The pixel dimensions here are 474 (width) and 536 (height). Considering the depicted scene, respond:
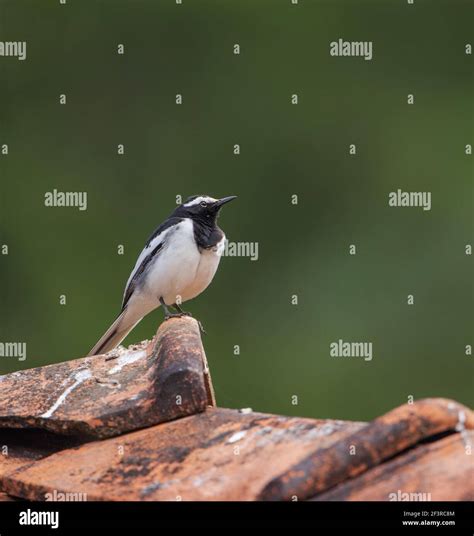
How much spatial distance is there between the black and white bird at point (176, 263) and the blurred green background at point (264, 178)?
8.24 m

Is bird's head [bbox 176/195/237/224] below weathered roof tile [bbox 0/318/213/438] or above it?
above

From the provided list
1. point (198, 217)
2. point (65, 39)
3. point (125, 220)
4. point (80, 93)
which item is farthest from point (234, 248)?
point (198, 217)

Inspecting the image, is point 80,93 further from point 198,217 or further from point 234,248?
point 198,217

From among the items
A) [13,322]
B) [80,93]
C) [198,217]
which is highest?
[80,93]

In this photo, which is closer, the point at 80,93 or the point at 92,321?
the point at 92,321

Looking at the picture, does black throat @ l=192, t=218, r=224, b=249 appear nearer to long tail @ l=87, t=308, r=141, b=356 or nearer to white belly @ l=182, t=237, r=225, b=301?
white belly @ l=182, t=237, r=225, b=301

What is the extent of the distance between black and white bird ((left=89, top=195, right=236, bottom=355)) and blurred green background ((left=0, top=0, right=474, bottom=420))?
824 cm

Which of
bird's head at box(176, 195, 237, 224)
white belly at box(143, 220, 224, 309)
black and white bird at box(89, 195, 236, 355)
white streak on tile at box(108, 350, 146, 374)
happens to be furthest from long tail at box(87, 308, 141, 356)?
white streak on tile at box(108, 350, 146, 374)

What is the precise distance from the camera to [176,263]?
29.5 feet

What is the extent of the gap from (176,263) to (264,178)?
13.7 metres

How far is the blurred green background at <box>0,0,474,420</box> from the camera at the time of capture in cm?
2019

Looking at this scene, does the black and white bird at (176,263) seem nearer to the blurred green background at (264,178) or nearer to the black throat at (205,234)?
the black throat at (205,234)
